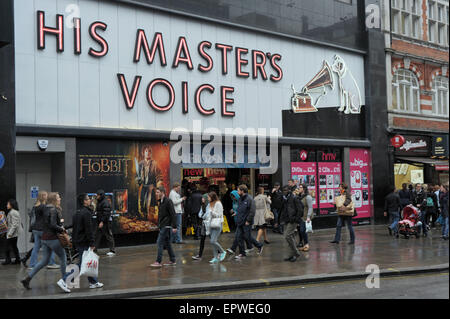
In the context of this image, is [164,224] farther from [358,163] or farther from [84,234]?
[358,163]

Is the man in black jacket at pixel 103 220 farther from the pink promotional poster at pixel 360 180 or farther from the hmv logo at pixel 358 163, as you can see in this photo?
the hmv logo at pixel 358 163

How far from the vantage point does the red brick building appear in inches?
914

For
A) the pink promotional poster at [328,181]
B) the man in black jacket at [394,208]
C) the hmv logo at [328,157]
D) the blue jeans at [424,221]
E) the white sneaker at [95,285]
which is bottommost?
the white sneaker at [95,285]

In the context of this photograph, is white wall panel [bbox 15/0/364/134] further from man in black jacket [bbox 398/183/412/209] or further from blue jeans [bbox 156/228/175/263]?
man in black jacket [bbox 398/183/412/209]

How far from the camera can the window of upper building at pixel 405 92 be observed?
77.5ft

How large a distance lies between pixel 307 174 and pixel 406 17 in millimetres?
10308

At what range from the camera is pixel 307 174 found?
20.0 m

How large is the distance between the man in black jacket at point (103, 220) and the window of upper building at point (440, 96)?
1884 cm

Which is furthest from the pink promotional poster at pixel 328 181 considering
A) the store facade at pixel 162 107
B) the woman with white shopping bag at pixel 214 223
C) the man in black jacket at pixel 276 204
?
the woman with white shopping bag at pixel 214 223

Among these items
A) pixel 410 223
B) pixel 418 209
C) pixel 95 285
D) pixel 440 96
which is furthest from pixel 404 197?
pixel 95 285

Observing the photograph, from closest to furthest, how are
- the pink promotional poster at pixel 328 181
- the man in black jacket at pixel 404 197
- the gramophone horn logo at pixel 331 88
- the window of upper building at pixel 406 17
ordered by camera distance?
the man in black jacket at pixel 404 197 → the gramophone horn logo at pixel 331 88 → the pink promotional poster at pixel 328 181 → the window of upper building at pixel 406 17

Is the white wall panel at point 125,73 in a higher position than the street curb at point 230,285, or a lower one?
higher

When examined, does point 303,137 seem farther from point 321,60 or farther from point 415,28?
point 415,28

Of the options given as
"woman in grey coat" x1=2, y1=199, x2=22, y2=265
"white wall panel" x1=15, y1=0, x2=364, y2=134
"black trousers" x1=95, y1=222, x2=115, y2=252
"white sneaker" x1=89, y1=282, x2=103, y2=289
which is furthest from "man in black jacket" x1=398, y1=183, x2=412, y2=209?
"woman in grey coat" x1=2, y1=199, x2=22, y2=265
